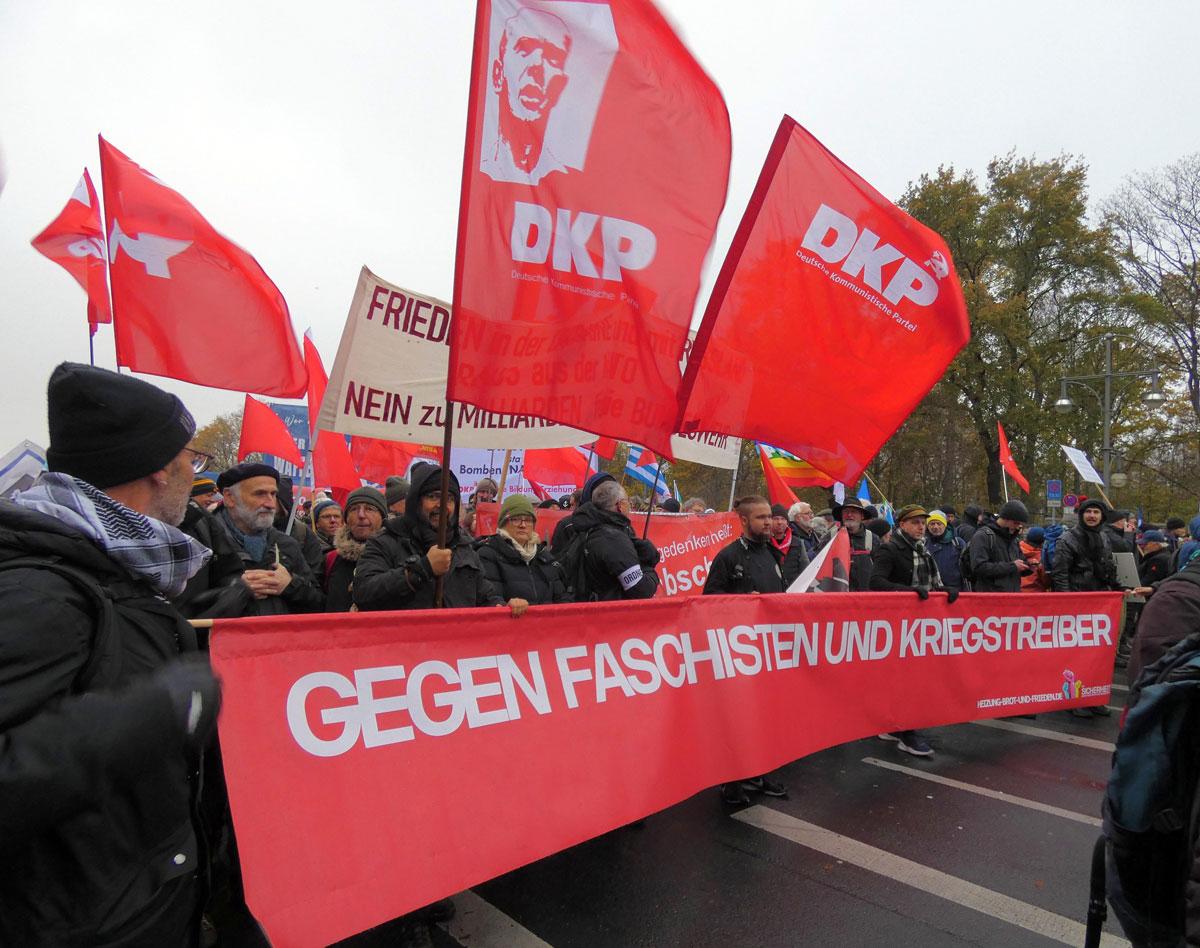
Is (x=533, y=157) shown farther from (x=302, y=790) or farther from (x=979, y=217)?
(x=979, y=217)

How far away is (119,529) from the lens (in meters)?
1.45

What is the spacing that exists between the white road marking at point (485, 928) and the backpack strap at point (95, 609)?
2.29 m

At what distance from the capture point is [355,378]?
5.62 meters

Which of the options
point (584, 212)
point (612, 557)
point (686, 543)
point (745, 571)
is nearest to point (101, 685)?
point (584, 212)

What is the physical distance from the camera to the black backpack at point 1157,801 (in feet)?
5.73

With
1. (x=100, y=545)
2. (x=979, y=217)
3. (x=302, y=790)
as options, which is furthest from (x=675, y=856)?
(x=979, y=217)

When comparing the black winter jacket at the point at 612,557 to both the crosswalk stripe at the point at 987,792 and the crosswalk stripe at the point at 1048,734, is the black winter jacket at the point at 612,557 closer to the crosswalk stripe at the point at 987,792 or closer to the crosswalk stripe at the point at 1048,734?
the crosswalk stripe at the point at 987,792

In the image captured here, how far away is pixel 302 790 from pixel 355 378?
372 cm

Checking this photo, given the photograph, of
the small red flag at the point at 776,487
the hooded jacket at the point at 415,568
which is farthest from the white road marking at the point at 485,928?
the small red flag at the point at 776,487

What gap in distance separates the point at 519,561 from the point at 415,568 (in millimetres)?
960

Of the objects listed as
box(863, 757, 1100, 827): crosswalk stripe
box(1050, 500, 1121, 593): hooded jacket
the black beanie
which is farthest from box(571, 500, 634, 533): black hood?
box(1050, 500, 1121, 593): hooded jacket

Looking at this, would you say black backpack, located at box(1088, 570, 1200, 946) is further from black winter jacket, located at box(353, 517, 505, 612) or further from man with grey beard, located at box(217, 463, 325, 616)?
man with grey beard, located at box(217, 463, 325, 616)

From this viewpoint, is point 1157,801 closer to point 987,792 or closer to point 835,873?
point 835,873

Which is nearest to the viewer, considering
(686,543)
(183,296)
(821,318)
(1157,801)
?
(1157,801)
